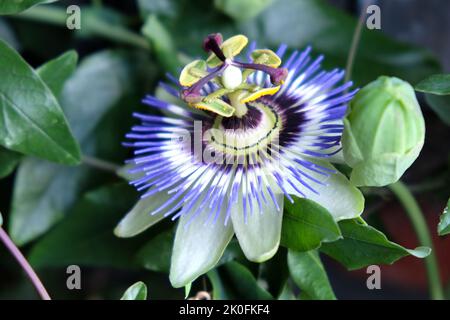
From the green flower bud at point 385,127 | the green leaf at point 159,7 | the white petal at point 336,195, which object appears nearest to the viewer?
the green flower bud at point 385,127

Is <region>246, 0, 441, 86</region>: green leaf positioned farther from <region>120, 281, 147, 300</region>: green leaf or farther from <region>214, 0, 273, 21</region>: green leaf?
<region>120, 281, 147, 300</region>: green leaf

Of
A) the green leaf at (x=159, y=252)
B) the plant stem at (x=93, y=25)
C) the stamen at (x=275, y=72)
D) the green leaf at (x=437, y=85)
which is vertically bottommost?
the green leaf at (x=159, y=252)

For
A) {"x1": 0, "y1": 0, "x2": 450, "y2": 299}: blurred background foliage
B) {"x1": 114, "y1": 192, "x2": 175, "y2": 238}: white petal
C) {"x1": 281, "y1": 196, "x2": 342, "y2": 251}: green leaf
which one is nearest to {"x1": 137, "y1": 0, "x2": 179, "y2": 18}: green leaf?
{"x1": 0, "y1": 0, "x2": 450, "y2": 299}: blurred background foliage

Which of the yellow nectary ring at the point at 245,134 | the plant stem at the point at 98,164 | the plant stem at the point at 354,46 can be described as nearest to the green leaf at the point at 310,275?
the yellow nectary ring at the point at 245,134

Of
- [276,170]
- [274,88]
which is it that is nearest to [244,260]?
[276,170]

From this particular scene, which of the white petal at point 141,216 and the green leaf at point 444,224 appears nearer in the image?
the green leaf at point 444,224

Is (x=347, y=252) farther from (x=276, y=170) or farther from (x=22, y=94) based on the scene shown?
(x=22, y=94)

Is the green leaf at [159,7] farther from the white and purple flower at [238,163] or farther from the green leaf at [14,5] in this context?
the green leaf at [14,5]
